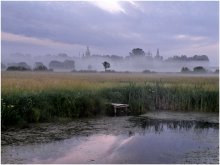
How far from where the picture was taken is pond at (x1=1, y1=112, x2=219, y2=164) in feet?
28.1

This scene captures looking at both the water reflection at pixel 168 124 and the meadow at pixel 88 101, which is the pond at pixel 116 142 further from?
the meadow at pixel 88 101

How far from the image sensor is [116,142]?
10156mm

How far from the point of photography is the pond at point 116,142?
8.55m

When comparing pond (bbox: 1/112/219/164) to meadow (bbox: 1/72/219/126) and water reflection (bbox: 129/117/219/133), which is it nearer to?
water reflection (bbox: 129/117/219/133)

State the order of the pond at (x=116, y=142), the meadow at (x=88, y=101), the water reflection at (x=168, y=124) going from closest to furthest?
the pond at (x=116, y=142) → the meadow at (x=88, y=101) → the water reflection at (x=168, y=124)

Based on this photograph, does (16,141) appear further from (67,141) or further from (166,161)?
(166,161)

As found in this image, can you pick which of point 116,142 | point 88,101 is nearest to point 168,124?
point 88,101

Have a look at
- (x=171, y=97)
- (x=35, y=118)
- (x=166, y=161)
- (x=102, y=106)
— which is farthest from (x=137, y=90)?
(x=166, y=161)

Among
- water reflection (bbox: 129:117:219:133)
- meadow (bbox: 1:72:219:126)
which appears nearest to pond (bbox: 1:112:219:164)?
water reflection (bbox: 129:117:219:133)

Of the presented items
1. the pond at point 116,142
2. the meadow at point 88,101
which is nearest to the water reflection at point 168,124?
the pond at point 116,142

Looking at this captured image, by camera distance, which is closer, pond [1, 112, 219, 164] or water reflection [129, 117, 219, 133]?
pond [1, 112, 219, 164]

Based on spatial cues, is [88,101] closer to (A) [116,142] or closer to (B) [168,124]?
(B) [168,124]

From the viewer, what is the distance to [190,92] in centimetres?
1695

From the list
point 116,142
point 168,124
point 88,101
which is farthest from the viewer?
point 88,101
